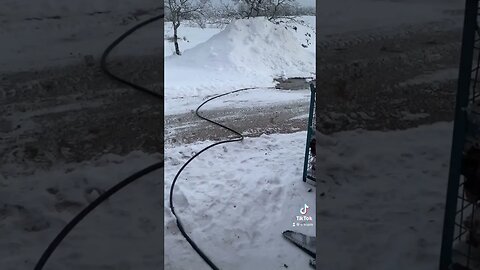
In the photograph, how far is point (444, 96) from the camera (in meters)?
1.81

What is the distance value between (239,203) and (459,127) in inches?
76.4

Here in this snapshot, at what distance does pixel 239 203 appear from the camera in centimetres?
334

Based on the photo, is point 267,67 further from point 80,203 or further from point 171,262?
point 80,203

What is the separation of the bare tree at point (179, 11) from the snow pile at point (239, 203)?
7.79 metres

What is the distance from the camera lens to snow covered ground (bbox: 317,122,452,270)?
1858 mm

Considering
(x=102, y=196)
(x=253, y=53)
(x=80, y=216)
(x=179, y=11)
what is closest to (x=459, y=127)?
(x=102, y=196)

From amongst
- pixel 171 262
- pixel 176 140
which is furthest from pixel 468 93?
pixel 176 140

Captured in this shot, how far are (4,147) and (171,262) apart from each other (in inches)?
48.4

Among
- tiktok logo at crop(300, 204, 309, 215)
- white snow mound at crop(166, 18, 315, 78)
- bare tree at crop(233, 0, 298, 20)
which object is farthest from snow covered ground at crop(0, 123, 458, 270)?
bare tree at crop(233, 0, 298, 20)

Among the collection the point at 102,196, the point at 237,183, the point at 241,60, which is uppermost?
the point at 102,196

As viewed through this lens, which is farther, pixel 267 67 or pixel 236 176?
pixel 267 67

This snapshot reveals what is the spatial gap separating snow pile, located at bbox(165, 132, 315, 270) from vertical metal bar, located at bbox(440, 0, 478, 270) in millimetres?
979

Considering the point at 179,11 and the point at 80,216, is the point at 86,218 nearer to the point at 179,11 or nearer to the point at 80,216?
the point at 80,216

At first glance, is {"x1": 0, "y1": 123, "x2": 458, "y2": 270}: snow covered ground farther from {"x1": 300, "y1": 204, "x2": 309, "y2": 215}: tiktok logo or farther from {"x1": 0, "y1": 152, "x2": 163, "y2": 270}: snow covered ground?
{"x1": 300, "y1": 204, "x2": 309, "y2": 215}: tiktok logo
